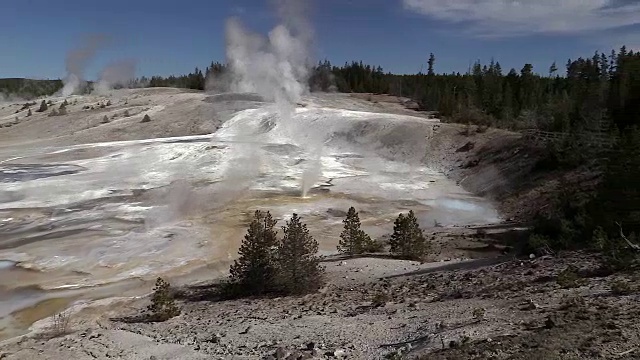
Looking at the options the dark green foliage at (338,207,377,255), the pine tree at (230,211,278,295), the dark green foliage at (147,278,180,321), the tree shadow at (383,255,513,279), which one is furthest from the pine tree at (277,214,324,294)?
the dark green foliage at (338,207,377,255)

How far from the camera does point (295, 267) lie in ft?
46.1

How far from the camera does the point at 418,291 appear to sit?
12633 mm

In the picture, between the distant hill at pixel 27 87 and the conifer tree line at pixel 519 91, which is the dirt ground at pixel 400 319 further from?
the distant hill at pixel 27 87

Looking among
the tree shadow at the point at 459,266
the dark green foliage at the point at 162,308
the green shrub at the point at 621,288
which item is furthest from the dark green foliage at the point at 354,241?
the green shrub at the point at 621,288

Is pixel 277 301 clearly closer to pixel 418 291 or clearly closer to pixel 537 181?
pixel 418 291

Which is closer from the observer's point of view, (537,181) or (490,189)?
(537,181)

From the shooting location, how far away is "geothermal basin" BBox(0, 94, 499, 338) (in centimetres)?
1839

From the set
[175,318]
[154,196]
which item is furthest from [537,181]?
[175,318]

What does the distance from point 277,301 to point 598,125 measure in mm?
21226

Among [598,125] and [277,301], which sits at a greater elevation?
[598,125]

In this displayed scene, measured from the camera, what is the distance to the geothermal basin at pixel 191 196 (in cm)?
1839

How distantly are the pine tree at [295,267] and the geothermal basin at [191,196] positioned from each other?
452 centimetres

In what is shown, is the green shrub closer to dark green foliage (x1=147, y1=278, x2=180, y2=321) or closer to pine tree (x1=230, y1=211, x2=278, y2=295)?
pine tree (x1=230, y1=211, x2=278, y2=295)

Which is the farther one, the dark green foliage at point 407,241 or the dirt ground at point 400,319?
the dark green foliage at point 407,241
